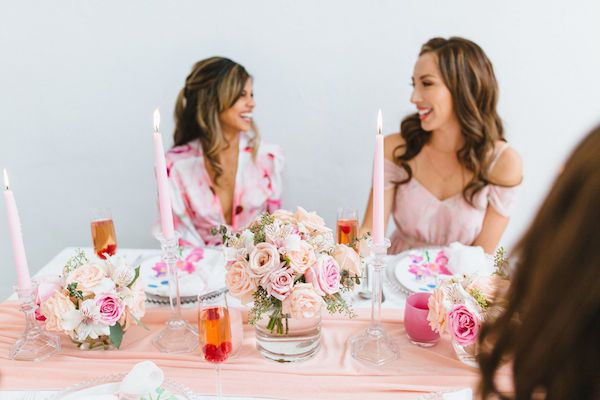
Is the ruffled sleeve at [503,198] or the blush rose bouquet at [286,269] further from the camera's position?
the ruffled sleeve at [503,198]

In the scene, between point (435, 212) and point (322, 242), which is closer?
point (322, 242)

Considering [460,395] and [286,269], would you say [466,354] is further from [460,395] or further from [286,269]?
[286,269]

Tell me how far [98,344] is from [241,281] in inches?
16.0

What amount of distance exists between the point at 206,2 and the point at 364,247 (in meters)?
1.59

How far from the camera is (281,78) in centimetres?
246

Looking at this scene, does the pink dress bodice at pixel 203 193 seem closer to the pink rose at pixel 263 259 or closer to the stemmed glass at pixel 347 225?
the stemmed glass at pixel 347 225

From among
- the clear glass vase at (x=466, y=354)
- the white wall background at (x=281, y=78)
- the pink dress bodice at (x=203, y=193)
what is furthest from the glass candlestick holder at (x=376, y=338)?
the white wall background at (x=281, y=78)

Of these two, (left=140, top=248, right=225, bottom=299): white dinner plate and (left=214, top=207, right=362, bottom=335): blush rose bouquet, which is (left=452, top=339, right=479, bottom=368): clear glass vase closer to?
(left=214, top=207, right=362, bottom=335): blush rose bouquet

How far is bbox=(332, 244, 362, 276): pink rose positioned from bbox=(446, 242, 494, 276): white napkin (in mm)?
507

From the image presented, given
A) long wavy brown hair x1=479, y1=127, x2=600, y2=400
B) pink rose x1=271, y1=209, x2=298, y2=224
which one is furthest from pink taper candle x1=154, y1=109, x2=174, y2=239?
long wavy brown hair x1=479, y1=127, x2=600, y2=400

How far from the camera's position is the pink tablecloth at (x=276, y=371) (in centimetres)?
105

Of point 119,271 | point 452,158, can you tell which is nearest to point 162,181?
point 119,271

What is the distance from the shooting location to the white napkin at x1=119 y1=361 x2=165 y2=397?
3.14ft

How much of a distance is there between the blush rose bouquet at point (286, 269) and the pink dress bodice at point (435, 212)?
1.07m
